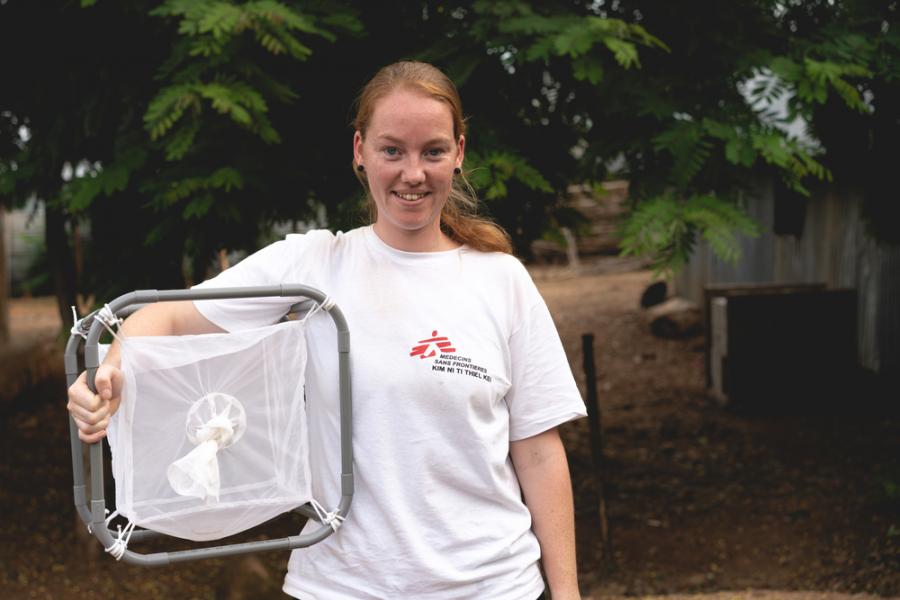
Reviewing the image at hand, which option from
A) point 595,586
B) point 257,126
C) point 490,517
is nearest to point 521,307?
point 490,517

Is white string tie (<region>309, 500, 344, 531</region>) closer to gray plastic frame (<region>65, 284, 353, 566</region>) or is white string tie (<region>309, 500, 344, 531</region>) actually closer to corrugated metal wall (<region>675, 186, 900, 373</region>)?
gray plastic frame (<region>65, 284, 353, 566</region>)

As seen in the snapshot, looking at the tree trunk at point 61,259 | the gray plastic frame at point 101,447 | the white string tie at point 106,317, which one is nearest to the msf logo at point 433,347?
the gray plastic frame at point 101,447

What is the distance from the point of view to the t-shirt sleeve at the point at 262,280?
77.6 inches

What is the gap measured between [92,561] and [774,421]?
5.32m

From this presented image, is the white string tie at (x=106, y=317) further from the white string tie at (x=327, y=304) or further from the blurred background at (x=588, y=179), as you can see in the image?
the blurred background at (x=588, y=179)

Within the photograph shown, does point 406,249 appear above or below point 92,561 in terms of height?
above

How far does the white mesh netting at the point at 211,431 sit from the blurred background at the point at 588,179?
0.68 meters

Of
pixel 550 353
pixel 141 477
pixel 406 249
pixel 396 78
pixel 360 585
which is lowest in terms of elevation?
pixel 360 585

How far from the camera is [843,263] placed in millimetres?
9336

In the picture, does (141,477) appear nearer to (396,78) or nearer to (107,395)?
(107,395)

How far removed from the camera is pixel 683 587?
18.5ft

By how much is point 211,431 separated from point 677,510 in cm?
537

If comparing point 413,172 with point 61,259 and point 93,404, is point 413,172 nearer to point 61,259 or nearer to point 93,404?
point 93,404

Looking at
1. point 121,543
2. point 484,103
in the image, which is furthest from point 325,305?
point 484,103
